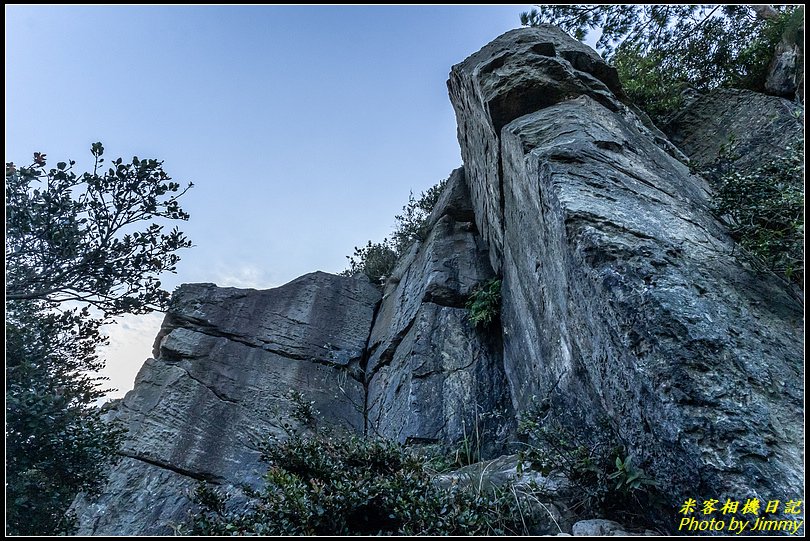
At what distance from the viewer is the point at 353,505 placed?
4211 mm

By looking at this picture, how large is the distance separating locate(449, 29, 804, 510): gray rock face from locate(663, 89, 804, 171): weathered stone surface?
92.3 inches

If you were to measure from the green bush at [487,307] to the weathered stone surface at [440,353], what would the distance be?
28 centimetres

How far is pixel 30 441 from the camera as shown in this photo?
19.3 ft

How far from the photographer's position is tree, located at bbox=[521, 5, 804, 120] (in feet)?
41.8

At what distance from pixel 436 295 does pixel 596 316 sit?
20.2 ft

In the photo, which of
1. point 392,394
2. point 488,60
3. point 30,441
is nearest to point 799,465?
point 392,394

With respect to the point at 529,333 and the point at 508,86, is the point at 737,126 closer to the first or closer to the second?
the point at 508,86

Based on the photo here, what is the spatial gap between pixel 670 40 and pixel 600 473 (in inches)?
557

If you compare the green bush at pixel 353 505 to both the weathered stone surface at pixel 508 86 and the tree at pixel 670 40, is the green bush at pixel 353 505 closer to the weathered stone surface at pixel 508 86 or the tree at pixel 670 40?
the weathered stone surface at pixel 508 86

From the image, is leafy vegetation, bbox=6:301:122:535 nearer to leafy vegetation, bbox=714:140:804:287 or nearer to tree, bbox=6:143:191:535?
tree, bbox=6:143:191:535

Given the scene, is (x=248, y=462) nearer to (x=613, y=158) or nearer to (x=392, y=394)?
(x=392, y=394)

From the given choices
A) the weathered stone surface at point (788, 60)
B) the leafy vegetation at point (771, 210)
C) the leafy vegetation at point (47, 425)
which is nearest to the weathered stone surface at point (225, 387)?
the leafy vegetation at point (47, 425)

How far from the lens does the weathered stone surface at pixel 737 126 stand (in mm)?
8633

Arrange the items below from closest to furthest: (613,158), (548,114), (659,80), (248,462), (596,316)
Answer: (596,316), (613,158), (548,114), (248,462), (659,80)
